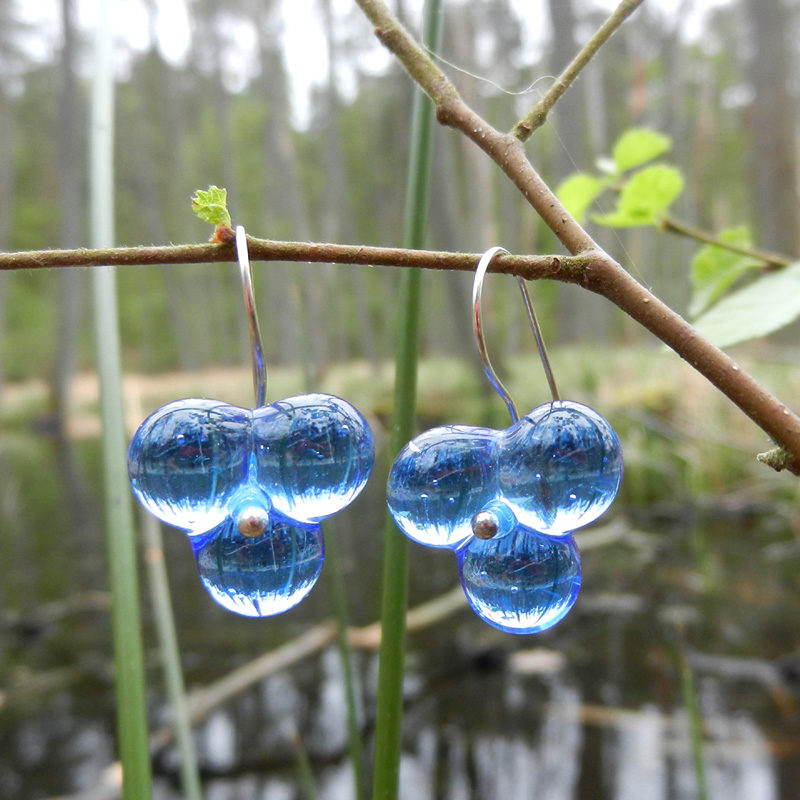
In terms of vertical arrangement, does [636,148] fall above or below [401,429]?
above

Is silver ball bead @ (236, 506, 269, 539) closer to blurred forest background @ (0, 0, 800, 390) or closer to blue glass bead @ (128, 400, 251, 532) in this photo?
blue glass bead @ (128, 400, 251, 532)

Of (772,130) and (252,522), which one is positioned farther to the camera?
(772,130)

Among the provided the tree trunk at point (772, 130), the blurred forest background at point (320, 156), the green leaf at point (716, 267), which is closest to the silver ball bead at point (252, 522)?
the green leaf at point (716, 267)

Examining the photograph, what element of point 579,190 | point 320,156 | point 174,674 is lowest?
point 174,674

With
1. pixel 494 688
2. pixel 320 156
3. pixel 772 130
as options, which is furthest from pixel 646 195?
pixel 320 156

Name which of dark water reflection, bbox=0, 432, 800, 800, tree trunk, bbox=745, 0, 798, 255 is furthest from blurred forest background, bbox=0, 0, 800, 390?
dark water reflection, bbox=0, 432, 800, 800

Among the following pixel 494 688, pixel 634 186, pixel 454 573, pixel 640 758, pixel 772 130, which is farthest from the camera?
pixel 772 130

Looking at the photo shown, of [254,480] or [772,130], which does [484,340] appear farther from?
[772,130]

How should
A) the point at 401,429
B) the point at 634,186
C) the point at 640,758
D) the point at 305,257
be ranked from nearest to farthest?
the point at 305,257, the point at 401,429, the point at 634,186, the point at 640,758

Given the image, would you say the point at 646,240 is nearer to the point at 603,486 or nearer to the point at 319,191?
the point at 319,191
